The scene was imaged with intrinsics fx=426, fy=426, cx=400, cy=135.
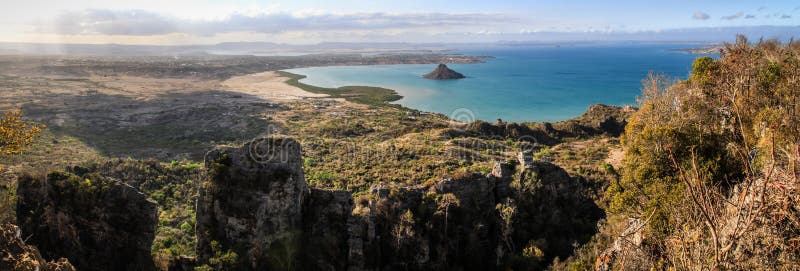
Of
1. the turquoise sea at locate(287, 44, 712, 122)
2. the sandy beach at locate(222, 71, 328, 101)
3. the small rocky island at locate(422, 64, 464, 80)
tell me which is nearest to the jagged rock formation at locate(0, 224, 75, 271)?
the turquoise sea at locate(287, 44, 712, 122)

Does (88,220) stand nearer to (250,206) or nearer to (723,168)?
(250,206)

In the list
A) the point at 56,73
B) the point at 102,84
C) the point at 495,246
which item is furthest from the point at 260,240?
the point at 56,73

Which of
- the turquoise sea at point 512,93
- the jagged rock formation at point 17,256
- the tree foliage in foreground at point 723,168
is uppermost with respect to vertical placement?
the tree foliage in foreground at point 723,168

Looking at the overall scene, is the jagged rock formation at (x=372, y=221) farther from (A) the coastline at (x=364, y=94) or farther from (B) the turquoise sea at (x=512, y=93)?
(A) the coastline at (x=364, y=94)

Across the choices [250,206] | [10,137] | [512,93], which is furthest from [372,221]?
[512,93]

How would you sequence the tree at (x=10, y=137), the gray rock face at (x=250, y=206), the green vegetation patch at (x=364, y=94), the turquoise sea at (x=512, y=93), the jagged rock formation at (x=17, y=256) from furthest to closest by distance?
the green vegetation patch at (x=364, y=94)
the turquoise sea at (x=512, y=93)
the gray rock face at (x=250, y=206)
the tree at (x=10, y=137)
the jagged rock formation at (x=17, y=256)

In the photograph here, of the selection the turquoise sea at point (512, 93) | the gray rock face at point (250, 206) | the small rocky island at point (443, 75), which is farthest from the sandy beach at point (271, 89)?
the gray rock face at point (250, 206)
